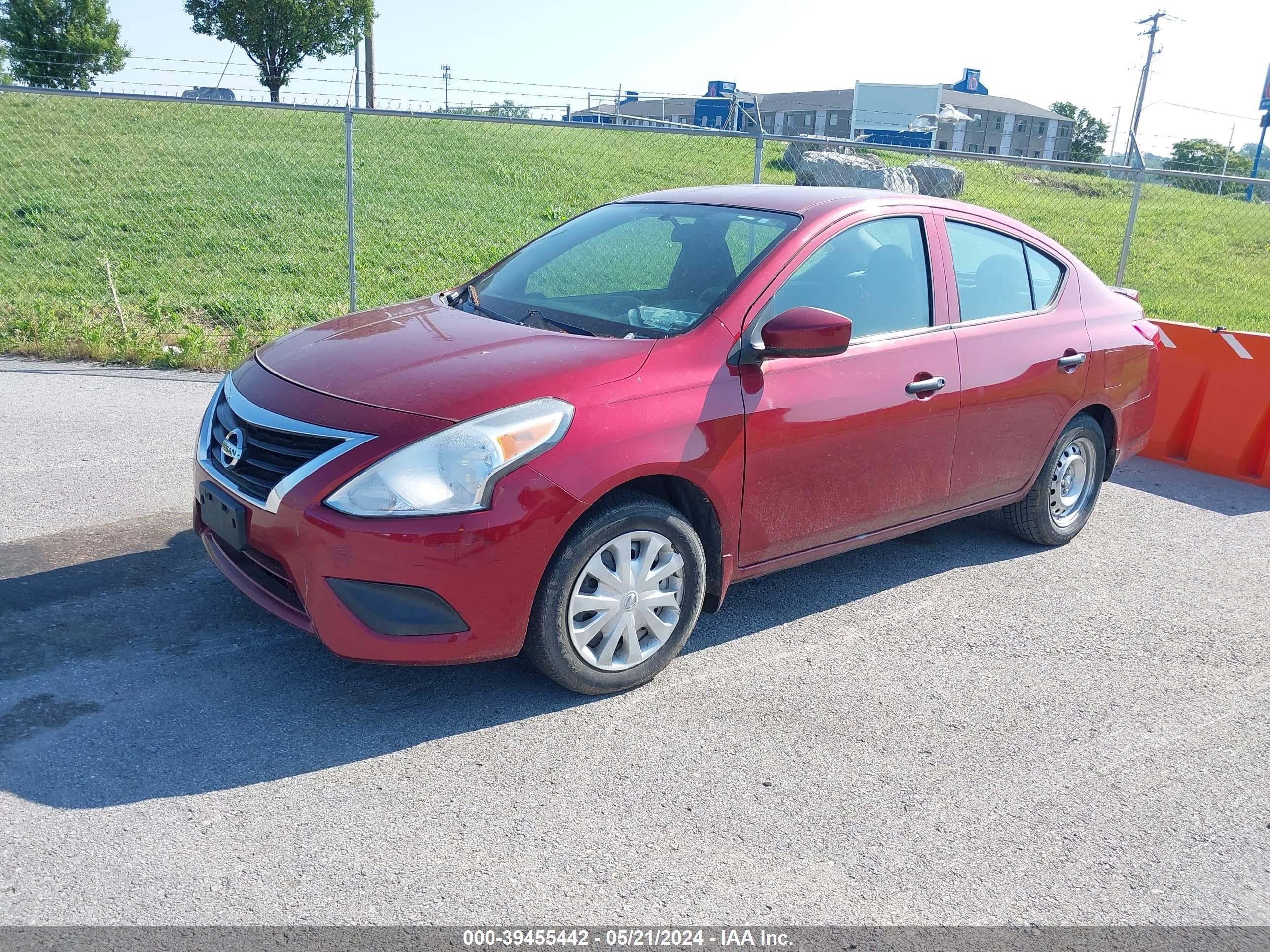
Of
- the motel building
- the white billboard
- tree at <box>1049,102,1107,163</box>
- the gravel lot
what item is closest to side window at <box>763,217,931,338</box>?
the gravel lot

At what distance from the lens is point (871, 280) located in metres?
4.46

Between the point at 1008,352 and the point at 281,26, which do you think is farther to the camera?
the point at 281,26

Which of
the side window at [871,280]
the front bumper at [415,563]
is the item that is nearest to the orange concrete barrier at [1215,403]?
the side window at [871,280]

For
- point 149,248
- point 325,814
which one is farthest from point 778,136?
point 149,248

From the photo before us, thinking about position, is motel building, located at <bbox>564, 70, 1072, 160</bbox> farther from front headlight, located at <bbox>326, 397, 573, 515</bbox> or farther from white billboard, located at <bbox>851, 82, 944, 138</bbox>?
front headlight, located at <bbox>326, 397, 573, 515</bbox>

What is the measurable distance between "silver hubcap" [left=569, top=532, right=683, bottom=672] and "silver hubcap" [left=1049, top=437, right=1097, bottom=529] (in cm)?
257

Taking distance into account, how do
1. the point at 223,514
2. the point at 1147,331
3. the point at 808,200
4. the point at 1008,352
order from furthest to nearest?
the point at 1147,331
the point at 1008,352
the point at 808,200
the point at 223,514

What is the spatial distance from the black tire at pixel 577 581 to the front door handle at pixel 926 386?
121 centimetres

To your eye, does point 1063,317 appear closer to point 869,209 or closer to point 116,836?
point 869,209

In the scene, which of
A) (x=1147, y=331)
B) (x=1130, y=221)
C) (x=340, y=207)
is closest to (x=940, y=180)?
(x=1130, y=221)

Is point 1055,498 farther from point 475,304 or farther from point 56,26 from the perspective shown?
point 56,26

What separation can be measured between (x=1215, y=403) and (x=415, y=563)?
20.5 feet

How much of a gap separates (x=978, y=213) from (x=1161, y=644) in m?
2.13

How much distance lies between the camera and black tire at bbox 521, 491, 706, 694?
347 centimetres
